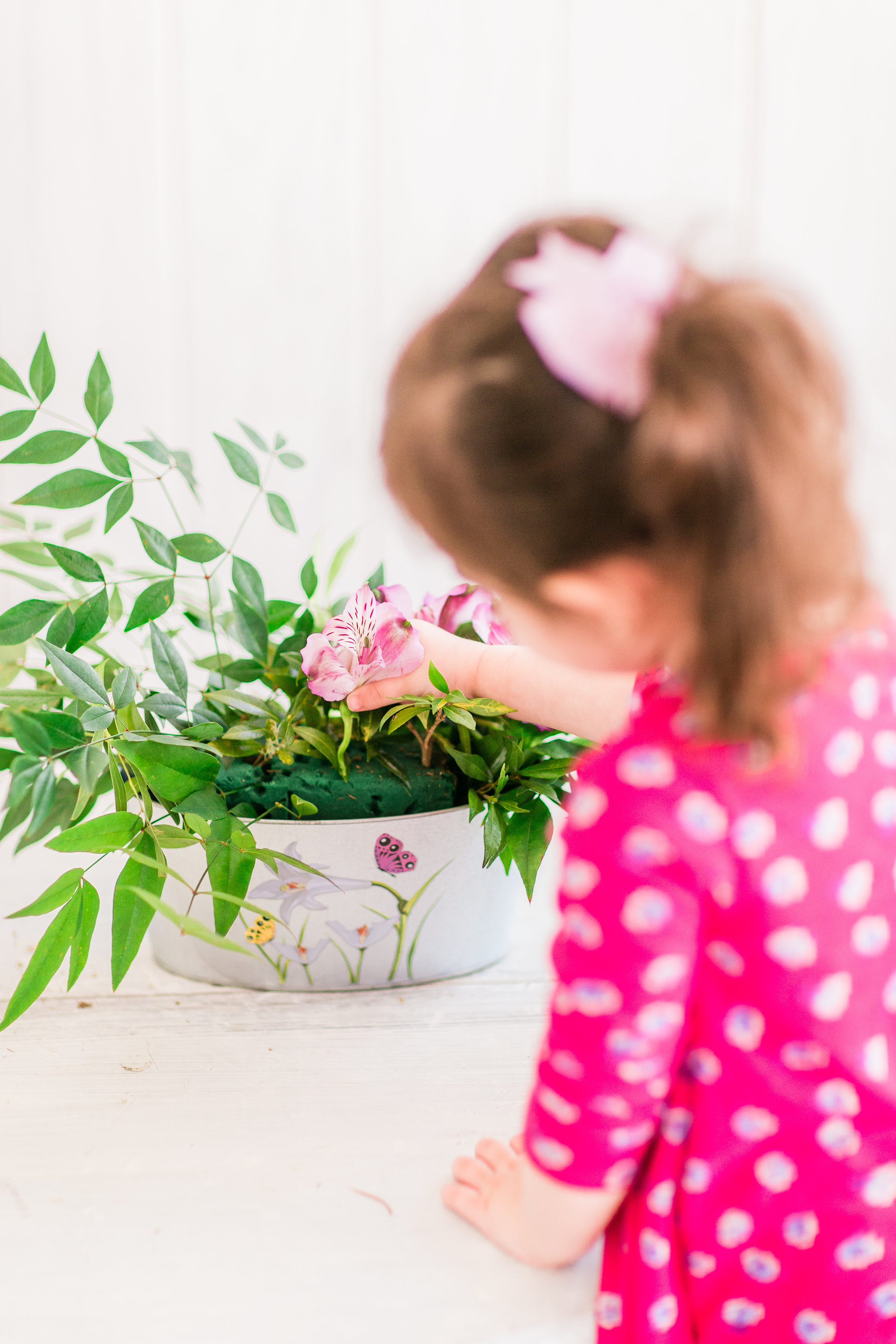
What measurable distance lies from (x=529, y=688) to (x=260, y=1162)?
0.86 feet

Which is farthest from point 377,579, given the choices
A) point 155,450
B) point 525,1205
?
point 525,1205

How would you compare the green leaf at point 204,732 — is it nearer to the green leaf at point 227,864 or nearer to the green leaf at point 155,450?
the green leaf at point 227,864

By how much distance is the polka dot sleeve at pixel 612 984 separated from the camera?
37 centimetres

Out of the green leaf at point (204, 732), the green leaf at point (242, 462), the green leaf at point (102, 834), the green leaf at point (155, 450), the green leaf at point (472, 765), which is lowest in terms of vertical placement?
the green leaf at point (472, 765)

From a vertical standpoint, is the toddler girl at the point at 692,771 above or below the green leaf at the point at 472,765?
above

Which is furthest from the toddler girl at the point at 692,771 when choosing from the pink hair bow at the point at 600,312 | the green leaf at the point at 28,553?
the green leaf at the point at 28,553

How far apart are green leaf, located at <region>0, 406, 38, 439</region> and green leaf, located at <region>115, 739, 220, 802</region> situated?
18 cm

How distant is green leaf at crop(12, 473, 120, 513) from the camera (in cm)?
60

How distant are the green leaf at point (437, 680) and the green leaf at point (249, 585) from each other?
0.41 feet

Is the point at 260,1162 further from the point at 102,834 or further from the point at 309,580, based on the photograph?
the point at 309,580

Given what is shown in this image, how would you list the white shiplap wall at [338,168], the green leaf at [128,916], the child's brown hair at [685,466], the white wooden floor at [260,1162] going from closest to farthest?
the child's brown hair at [685,466] < the white wooden floor at [260,1162] < the green leaf at [128,916] < the white shiplap wall at [338,168]

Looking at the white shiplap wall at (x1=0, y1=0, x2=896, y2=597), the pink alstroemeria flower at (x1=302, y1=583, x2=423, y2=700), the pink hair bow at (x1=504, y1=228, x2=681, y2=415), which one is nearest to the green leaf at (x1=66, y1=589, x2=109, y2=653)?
the pink alstroemeria flower at (x1=302, y1=583, x2=423, y2=700)

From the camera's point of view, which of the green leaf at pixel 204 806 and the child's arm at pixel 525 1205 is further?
the green leaf at pixel 204 806

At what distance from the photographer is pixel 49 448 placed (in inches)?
23.7
